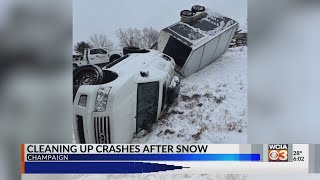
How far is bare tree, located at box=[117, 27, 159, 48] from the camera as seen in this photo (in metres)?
2.21

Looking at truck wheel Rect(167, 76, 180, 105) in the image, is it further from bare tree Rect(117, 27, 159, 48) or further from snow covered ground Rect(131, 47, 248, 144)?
bare tree Rect(117, 27, 159, 48)

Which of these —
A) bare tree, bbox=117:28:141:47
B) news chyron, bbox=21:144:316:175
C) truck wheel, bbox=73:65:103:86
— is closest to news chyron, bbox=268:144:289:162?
news chyron, bbox=21:144:316:175

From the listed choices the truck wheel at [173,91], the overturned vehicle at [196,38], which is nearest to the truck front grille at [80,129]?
the truck wheel at [173,91]

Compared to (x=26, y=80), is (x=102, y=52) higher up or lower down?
higher up

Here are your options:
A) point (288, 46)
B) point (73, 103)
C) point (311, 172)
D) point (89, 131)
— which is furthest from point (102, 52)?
point (311, 172)

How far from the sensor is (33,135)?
2248 millimetres

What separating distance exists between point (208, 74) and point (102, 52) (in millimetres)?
747

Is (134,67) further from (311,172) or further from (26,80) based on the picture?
(311,172)

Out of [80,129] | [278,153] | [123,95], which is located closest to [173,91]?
[123,95]

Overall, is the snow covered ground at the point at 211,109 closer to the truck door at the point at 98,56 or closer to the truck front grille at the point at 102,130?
the truck front grille at the point at 102,130

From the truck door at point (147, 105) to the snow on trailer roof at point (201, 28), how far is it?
0.37 meters

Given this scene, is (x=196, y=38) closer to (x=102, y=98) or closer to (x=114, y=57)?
(x=114, y=57)

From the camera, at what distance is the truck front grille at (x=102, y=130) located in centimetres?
221

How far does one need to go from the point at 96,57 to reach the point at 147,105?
0.48 metres
